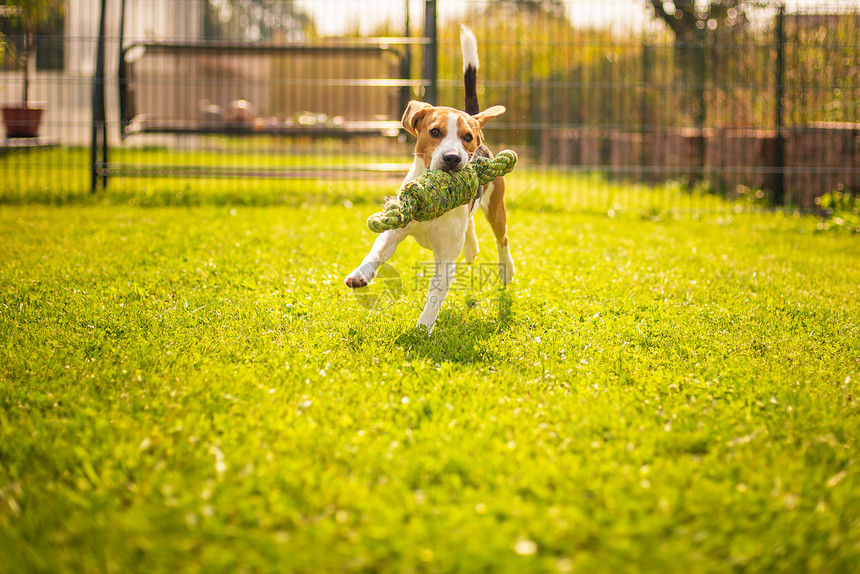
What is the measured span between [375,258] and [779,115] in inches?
263

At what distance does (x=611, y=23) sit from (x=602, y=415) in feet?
21.1

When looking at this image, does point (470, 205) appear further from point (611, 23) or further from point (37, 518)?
point (611, 23)

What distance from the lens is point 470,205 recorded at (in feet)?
12.6

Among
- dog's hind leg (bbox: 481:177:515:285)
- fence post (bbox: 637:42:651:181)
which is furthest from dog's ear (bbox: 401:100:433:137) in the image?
fence post (bbox: 637:42:651:181)

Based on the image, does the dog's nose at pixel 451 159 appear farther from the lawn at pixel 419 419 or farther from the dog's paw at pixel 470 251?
the dog's paw at pixel 470 251

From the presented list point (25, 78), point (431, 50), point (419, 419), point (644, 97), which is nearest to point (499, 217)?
point (419, 419)

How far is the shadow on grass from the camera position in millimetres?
3129

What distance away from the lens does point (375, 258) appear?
3.26 m

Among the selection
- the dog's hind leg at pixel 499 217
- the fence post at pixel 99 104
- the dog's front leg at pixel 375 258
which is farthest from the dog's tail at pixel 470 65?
the fence post at pixel 99 104

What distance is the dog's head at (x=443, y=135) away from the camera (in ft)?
11.0

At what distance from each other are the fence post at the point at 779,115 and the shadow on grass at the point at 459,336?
5.73 m

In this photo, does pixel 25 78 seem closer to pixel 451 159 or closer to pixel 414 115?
pixel 414 115

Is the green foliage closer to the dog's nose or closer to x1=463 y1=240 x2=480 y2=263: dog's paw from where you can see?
x1=463 y1=240 x2=480 y2=263: dog's paw

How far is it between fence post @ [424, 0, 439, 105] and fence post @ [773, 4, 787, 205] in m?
3.72
